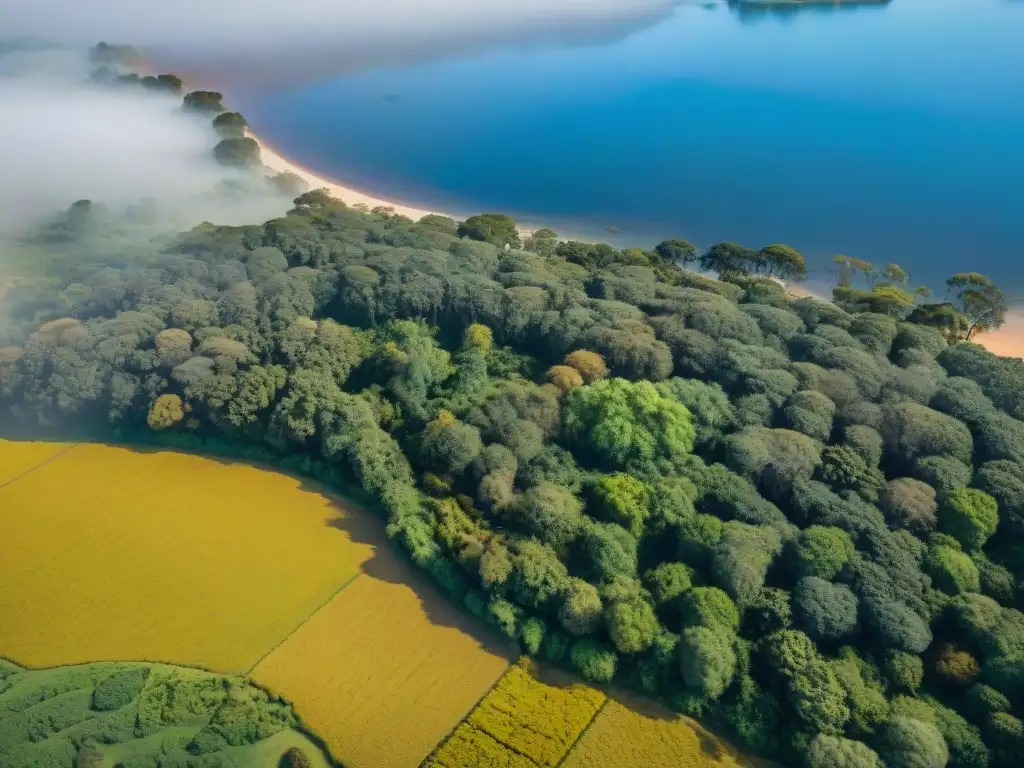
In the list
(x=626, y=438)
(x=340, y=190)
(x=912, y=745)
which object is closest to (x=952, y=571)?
(x=912, y=745)

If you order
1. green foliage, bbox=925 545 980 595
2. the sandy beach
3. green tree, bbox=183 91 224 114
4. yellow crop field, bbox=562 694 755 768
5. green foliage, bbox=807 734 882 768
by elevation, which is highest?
green tree, bbox=183 91 224 114

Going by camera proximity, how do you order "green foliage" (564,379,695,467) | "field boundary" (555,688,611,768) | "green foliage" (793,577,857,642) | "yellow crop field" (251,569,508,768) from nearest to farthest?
"field boundary" (555,688,611,768) → "yellow crop field" (251,569,508,768) → "green foliage" (793,577,857,642) → "green foliage" (564,379,695,467)

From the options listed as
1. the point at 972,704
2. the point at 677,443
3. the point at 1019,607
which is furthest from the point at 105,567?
the point at 1019,607

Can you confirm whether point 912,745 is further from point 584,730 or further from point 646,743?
point 584,730

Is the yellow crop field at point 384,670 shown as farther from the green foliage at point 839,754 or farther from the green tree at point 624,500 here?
the green foliage at point 839,754

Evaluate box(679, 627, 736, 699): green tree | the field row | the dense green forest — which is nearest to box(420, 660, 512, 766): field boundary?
the field row

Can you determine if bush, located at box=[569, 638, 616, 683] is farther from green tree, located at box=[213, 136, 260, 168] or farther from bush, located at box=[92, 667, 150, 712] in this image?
green tree, located at box=[213, 136, 260, 168]

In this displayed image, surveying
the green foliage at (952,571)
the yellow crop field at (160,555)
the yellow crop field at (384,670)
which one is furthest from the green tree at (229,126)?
the green foliage at (952,571)
